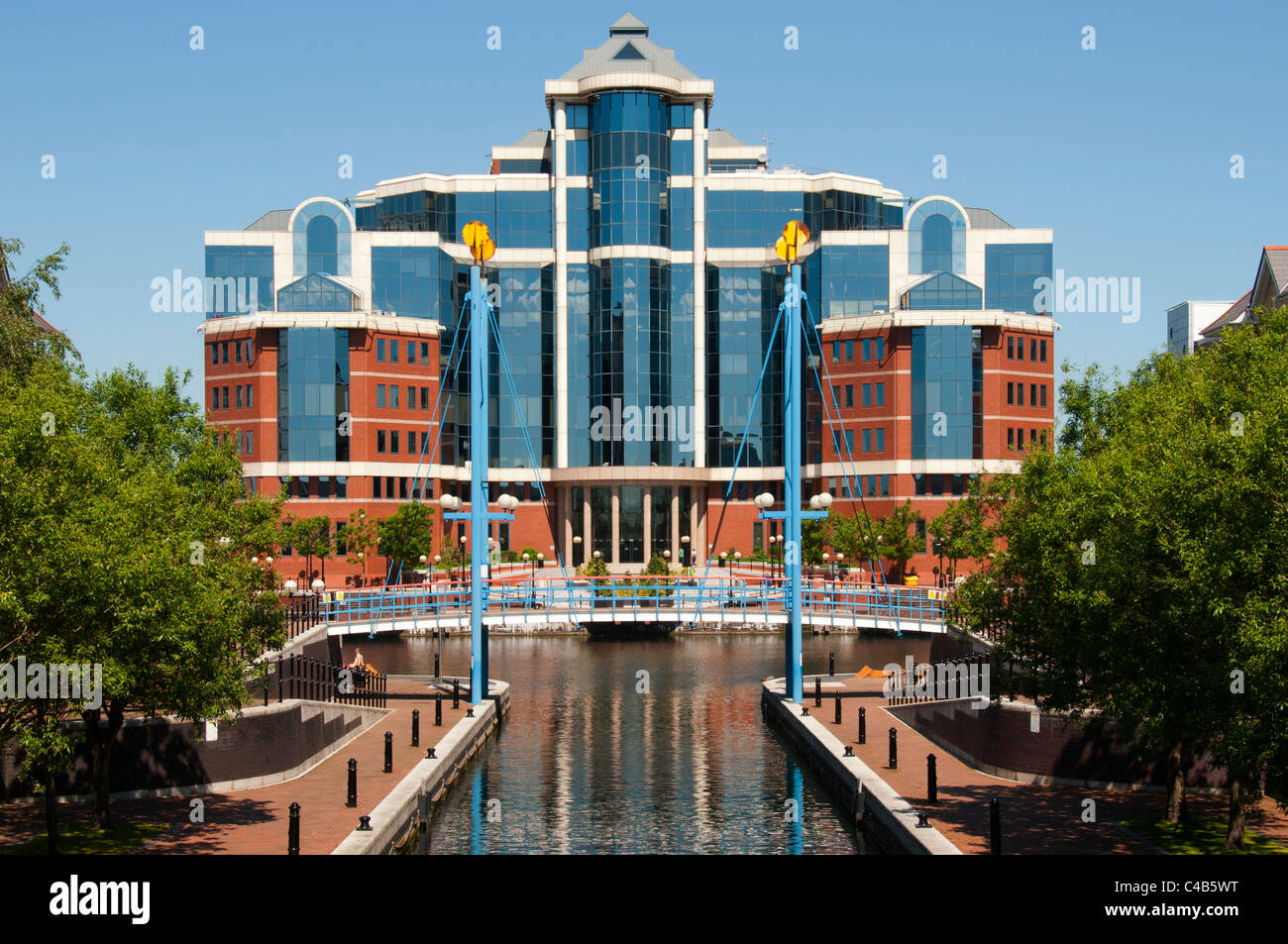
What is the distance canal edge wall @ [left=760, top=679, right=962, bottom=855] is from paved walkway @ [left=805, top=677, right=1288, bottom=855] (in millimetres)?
427

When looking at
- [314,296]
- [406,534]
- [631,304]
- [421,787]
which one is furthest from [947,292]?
[421,787]

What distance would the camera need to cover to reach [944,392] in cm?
8300

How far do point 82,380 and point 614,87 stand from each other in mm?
62035

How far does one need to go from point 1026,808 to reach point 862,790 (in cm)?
367

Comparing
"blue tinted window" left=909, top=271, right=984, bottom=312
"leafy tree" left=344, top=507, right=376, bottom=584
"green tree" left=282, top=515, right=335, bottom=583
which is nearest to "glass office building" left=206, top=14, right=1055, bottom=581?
"blue tinted window" left=909, top=271, right=984, bottom=312

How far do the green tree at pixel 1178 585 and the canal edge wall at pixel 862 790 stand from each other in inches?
137

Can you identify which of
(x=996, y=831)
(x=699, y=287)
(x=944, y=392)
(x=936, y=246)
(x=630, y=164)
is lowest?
(x=996, y=831)

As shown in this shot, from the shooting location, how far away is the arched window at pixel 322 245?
89.1 meters

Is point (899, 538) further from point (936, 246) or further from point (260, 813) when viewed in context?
point (260, 813)

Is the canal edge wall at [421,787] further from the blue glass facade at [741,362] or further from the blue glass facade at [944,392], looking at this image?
the blue glass facade at [741,362]

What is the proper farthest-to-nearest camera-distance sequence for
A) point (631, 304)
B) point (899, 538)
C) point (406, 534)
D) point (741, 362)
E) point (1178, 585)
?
1. point (741, 362)
2. point (631, 304)
3. point (899, 538)
4. point (406, 534)
5. point (1178, 585)

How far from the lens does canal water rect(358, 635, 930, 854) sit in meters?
26.1

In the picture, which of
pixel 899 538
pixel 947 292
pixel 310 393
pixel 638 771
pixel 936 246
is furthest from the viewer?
pixel 936 246

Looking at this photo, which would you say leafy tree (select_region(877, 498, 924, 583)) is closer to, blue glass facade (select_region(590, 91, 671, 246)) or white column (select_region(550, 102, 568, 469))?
white column (select_region(550, 102, 568, 469))
